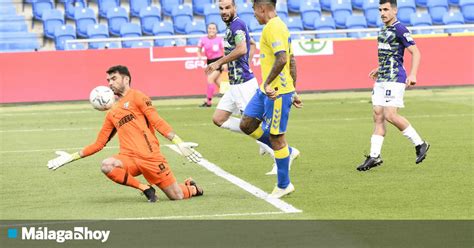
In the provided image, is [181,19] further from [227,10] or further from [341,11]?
[227,10]

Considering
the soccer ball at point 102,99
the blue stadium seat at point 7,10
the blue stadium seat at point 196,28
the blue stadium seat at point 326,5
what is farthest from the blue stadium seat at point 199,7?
the soccer ball at point 102,99

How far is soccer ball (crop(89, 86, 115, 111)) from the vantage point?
450 inches

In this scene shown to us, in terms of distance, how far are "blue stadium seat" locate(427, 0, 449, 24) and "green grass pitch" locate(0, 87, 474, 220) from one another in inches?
512

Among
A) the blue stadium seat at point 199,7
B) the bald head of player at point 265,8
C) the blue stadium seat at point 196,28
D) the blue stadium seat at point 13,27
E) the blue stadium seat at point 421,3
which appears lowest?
the blue stadium seat at point 196,28

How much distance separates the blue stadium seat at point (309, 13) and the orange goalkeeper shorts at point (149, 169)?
25.0 m

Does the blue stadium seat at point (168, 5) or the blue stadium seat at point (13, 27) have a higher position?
the blue stadium seat at point (168, 5)

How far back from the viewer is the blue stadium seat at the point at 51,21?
33.1 m

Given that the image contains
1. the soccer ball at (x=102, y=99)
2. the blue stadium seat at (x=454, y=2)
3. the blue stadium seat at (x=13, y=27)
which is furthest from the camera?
the blue stadium seat at (x=454, y=2)

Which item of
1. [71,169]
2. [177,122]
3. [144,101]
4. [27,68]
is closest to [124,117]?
[144,101]

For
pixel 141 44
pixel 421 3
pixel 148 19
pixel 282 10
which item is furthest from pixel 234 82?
pixel 421 3

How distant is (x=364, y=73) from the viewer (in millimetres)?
31734

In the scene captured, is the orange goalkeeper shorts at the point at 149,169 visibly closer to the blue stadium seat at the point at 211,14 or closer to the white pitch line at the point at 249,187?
the white pitch line at the point at 249,187

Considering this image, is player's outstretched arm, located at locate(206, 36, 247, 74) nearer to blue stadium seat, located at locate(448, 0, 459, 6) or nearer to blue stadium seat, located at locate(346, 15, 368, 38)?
blue stadium seat, located at locate(346, 15, 368, 38)

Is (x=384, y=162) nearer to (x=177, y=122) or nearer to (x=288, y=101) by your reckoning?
(x=288, y=101)
